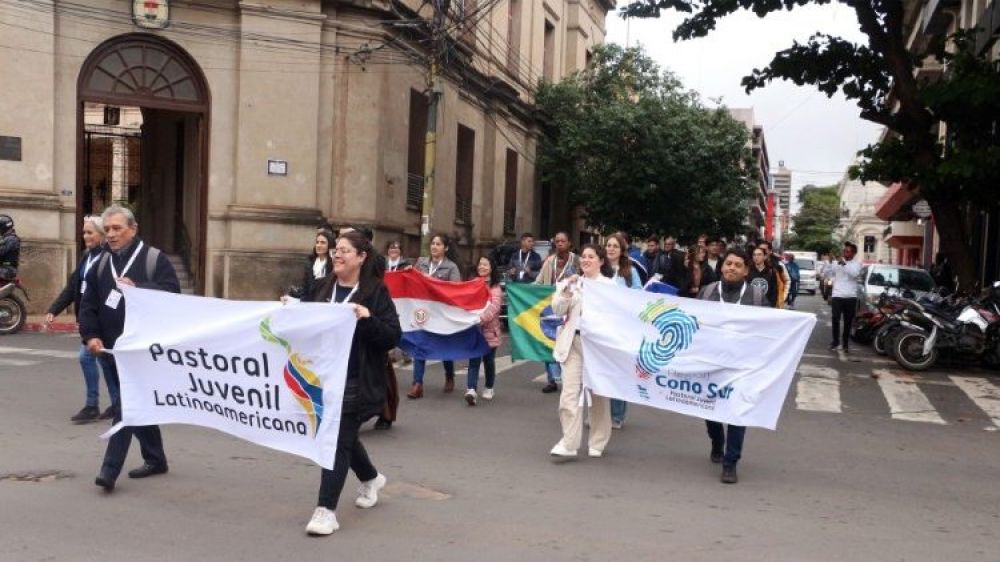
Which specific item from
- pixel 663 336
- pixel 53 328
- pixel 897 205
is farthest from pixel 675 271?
pixel 897 205

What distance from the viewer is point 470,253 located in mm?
28938

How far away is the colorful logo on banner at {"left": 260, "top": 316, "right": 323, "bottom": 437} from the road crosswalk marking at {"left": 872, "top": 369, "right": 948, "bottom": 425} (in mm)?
7124

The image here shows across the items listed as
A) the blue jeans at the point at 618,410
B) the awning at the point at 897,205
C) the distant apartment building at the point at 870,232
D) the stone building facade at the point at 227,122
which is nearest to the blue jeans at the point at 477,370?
the blue jeans at the point at 618,410

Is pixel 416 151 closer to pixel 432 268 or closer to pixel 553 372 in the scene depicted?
pixel 432 268

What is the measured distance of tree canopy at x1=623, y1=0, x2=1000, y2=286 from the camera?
49.1 ft

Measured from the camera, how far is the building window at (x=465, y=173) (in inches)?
1106

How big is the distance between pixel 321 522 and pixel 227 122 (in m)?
15.2

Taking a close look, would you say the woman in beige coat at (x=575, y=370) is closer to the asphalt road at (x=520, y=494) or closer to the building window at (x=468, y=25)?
the asphalt road at (x=520, y=494)

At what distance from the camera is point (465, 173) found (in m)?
28.6

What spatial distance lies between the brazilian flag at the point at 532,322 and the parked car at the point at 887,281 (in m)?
11.3

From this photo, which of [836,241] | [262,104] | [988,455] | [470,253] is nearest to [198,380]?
[988,455]

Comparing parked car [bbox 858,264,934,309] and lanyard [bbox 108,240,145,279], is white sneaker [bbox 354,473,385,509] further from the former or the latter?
parked car [bbox 858,264,934,309]

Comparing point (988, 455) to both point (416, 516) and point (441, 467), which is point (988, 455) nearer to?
point (441, 467)

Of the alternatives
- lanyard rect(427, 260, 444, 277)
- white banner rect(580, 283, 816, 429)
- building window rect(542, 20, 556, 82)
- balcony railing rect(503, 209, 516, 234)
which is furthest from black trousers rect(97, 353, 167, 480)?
building window rect(542, 20, 556, 82)
